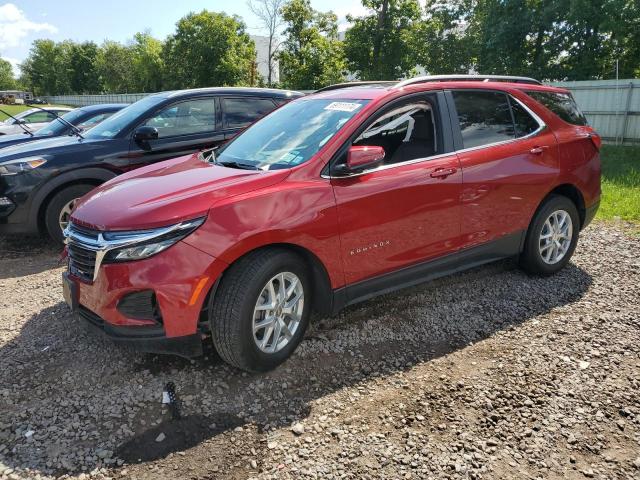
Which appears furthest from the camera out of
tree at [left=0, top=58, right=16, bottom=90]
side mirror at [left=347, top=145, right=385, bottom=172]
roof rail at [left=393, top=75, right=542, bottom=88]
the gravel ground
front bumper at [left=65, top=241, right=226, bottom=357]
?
tree at [left=0, top=58, right=16, bottom=90]

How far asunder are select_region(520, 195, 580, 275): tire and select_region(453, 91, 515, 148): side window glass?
0.82m

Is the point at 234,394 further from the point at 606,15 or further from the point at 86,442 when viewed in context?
the point at 606,15

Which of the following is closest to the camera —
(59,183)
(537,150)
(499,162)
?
(499,162)

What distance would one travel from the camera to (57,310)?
420 cm

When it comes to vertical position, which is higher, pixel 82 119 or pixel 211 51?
pixel 211 51

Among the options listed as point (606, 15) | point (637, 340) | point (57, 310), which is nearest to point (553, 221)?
point (637, 340)

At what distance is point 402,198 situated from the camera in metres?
3.57

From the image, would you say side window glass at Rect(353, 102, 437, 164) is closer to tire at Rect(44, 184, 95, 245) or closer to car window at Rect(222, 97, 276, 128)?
car window at Rect(222, 97, 276, 128)

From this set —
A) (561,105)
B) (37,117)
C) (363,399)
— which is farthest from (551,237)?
(37,117)

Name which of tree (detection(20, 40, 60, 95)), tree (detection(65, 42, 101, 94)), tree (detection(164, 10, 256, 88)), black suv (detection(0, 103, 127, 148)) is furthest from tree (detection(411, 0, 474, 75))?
tree (detection(20, 40, 60, 95))

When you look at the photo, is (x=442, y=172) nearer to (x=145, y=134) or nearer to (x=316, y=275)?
(x=316, y=275)

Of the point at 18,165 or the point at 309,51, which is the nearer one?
the point at 18,165

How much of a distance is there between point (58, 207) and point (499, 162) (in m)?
4.71

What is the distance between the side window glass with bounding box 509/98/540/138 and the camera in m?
4.44
